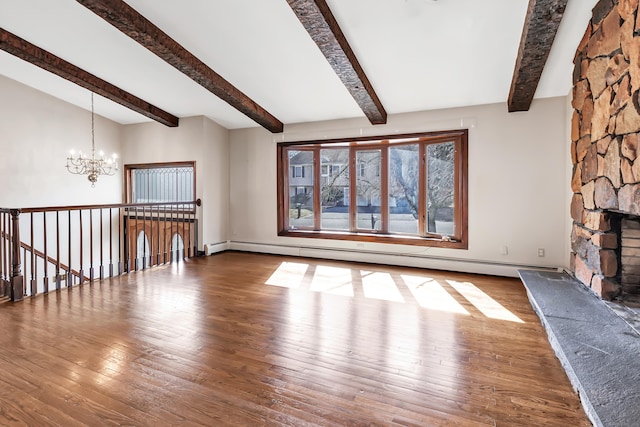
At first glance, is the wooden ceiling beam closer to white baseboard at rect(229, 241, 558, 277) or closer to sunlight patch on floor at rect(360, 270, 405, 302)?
white baseboard at rect(229, 241, 558, 277)

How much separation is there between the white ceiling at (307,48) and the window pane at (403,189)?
28.3 inches

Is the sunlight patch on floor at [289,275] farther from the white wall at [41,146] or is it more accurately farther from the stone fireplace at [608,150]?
the white wall at [41,146]

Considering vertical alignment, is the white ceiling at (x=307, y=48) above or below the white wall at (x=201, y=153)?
above

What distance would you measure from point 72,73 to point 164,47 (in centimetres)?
188

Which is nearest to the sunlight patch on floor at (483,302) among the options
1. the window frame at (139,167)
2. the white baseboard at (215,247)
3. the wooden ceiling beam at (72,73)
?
the white baseboard at (215,247)

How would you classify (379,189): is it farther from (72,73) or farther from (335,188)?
(72,73)

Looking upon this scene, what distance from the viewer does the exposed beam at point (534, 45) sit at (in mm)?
2625

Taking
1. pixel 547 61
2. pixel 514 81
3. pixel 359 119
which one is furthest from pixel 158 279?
pixel 547 61

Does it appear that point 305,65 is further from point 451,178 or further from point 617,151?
point 617,151

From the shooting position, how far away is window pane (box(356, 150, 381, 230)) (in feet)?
18.5

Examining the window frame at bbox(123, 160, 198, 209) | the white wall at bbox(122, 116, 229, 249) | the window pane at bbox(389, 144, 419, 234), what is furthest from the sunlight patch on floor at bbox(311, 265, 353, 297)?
the window frame at bbox(123, 160, 198, 209)

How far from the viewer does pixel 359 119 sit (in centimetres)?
548

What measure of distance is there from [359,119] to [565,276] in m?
3.57

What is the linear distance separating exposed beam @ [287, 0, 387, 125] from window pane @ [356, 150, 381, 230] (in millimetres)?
1161
